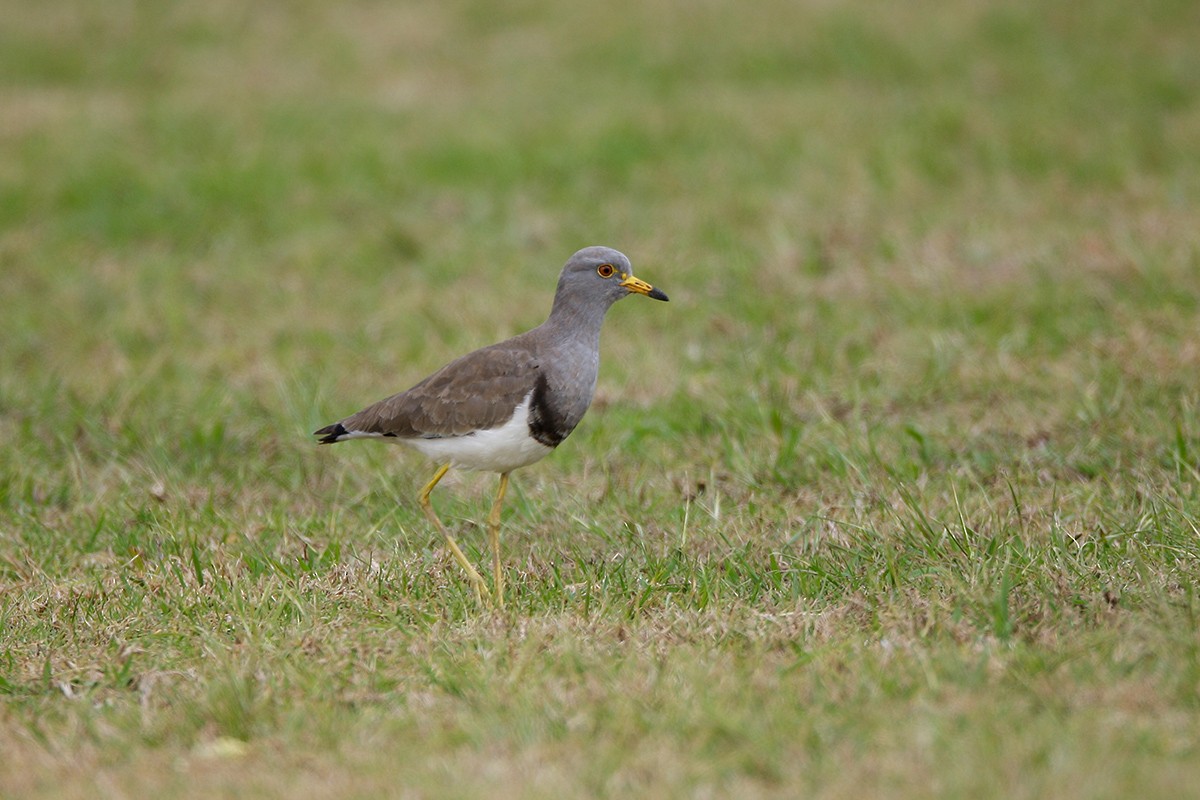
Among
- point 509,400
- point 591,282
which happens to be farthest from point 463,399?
point 591,282

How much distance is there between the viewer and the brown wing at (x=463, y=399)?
5602 mm

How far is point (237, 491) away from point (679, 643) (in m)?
2.87

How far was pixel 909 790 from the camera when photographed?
3656 mm

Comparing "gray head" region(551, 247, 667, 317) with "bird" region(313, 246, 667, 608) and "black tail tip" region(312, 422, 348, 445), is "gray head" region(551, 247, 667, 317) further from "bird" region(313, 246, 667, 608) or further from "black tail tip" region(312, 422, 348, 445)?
"black tail tip" region(312, 422, 348, 445)

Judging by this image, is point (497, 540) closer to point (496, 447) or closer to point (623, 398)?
point (496, 447)

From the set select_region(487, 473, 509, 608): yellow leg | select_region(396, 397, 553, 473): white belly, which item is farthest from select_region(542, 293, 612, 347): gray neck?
select_region(487, 473, 509, 608): yellow leg

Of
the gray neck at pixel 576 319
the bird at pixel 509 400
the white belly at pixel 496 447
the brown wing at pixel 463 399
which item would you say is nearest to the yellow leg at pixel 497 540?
the bird at pixel 509 400

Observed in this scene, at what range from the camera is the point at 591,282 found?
5945mm

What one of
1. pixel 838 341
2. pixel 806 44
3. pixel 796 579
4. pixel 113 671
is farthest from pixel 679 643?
pixel 806 44

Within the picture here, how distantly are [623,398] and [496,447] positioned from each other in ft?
7.82

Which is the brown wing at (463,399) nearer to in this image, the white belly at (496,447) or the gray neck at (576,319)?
the white belly at (496,447)

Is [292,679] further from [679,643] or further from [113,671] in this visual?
[679,643]

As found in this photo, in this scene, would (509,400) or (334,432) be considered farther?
(334,432)

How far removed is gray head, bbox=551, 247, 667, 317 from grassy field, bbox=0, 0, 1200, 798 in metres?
0.94
